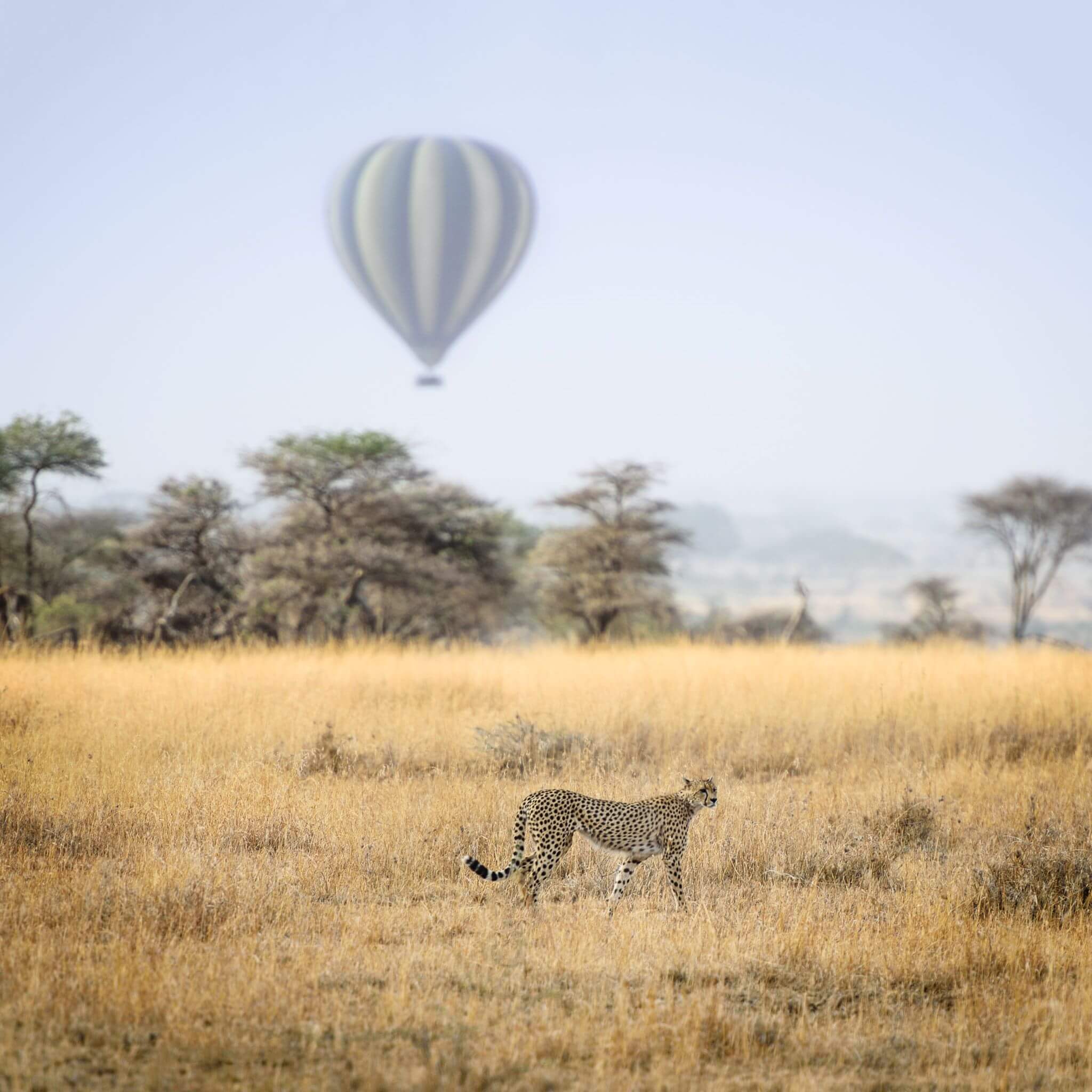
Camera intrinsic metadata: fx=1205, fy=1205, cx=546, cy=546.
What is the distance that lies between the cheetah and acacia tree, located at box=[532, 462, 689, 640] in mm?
20869

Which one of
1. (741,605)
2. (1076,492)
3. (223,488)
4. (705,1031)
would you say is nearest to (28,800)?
(705,1031)

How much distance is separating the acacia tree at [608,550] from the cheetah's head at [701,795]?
2050cm

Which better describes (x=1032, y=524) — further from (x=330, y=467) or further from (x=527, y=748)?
(x=527, y=748)

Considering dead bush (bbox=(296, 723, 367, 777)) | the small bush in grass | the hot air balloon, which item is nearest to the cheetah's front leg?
the small bush in grass

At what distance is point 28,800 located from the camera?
7914 millimetres

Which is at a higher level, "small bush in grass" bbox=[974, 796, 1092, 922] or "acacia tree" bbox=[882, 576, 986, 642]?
"acacia tree" bbox=[882, 576, 986, 642]

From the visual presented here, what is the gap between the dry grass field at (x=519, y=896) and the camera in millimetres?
4543

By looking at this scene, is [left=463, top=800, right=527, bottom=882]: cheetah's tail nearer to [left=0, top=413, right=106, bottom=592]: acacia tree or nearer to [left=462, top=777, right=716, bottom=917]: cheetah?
[left=462, top=777, right=716, bottom=917]: cheetah

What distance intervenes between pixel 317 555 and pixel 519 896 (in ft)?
57.7

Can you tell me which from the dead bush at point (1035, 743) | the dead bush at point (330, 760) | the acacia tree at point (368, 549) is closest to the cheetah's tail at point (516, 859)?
the dead bush at point (330, 760)

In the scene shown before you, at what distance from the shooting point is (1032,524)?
43094 millimetres

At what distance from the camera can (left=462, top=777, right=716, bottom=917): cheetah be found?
6566 mm

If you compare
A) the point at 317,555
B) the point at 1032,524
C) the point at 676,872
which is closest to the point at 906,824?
the point at 676,872

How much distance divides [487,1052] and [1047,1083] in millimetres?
2074
